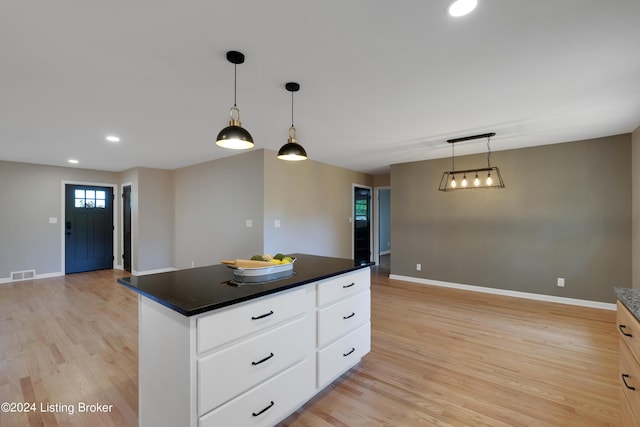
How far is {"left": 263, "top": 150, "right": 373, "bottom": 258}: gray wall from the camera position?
4.55m

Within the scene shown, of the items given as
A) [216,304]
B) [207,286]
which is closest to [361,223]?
[207,286]

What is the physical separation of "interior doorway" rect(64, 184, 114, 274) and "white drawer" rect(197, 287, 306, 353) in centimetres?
682

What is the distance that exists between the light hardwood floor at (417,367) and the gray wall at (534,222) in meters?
0.56

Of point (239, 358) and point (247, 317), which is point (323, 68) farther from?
point (239, 358)

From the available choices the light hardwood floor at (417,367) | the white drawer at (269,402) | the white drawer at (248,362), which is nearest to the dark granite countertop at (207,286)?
the white drawer at (248,362)

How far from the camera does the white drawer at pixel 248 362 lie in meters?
1.34

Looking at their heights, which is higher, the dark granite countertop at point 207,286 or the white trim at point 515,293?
the dark granite countertop at point 207,286

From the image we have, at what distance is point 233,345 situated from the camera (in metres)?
1.45

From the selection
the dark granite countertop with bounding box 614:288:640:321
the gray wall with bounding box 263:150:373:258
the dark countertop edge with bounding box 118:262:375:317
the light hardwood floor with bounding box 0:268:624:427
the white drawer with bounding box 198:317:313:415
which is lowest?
the light hardwood floor with bounding box 0:268:624:427

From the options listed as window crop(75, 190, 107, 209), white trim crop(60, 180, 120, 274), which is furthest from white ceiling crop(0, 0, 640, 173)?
window crop(75, 190, 107, 209)

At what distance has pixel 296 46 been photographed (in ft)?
5.96

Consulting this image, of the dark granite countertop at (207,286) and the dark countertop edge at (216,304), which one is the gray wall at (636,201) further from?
the dark countertop edge at (216,304)

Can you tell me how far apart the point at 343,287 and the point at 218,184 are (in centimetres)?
386

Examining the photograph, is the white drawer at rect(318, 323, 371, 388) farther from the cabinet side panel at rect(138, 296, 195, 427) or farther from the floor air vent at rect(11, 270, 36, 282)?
the floor air vent at rect(11, 270, 36, 282)
